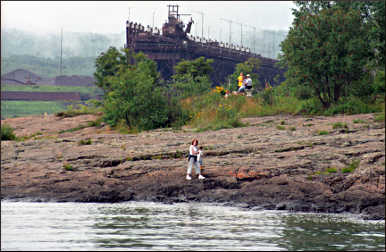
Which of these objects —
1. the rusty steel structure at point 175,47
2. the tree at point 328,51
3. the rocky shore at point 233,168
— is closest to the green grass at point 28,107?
the rusty steel structure at point 175,47

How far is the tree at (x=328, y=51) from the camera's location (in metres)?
34.8

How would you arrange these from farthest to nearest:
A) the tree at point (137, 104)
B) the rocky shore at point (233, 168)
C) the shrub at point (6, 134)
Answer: the tree at point (137, 104)
the shrub at point (6, 134)
the rocky shore at point (233, 168)

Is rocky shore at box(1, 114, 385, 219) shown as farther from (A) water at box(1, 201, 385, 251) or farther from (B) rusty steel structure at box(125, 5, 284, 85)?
(B) rusty steel structure at box(125, 5, 284, 85)

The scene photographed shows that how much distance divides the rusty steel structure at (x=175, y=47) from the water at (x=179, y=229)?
62.3 meters

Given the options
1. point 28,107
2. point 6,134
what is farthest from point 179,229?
point 28,107

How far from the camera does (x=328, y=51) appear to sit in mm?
34781

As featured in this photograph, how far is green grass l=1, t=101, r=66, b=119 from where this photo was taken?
105250 mm

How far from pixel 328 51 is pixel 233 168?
1321 cm

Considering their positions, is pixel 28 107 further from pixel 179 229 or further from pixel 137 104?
pixel 179 229

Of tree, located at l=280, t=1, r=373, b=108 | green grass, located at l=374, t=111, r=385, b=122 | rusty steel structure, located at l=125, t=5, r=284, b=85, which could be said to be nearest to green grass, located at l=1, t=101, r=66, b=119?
rusty steel structure, located at l=125, t=5, r=284, b=85

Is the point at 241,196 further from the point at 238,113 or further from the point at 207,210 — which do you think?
the point at 238,113

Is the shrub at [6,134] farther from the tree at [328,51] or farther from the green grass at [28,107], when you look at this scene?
the green grass at [28,107]

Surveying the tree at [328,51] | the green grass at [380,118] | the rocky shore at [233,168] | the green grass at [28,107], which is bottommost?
the green grass at [28,107]

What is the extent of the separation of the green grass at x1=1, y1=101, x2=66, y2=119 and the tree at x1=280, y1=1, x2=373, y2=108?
239ft
